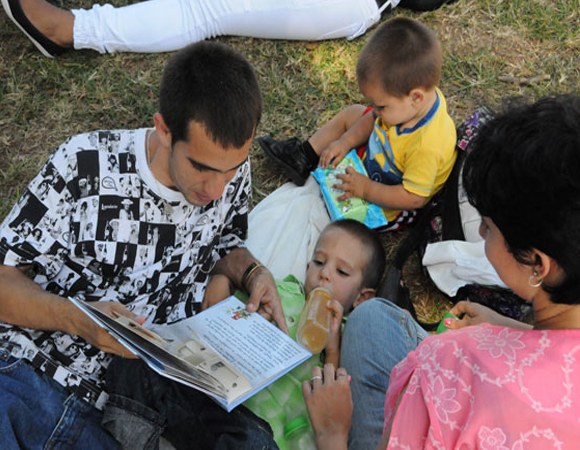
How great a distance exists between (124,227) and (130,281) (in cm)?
23

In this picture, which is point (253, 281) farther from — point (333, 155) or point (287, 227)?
point (333, 155)

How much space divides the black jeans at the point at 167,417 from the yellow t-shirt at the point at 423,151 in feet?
5.07

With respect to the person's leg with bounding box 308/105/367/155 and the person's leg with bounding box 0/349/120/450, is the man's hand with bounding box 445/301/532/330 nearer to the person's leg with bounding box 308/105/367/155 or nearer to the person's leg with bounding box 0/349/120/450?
the person's leg with bounding box 0/349/120/450

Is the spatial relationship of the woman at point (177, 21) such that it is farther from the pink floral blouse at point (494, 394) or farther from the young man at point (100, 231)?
the pink floral blouse at point (494, 394)

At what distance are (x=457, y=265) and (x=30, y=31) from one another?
10.1 ft

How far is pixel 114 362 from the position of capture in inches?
75.2

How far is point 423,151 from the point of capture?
2.77 metres

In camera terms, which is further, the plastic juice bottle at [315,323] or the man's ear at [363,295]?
the man's ear at [363,295]

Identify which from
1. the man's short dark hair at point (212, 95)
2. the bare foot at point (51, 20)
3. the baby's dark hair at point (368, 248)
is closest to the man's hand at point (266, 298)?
the baby's dark hair at point (368, 248)

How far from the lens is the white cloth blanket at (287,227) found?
2.84 m

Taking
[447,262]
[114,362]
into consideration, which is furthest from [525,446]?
[447,262]

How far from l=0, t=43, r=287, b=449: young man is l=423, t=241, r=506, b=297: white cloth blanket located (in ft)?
4.28

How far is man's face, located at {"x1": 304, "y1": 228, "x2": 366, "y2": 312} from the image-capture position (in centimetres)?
260

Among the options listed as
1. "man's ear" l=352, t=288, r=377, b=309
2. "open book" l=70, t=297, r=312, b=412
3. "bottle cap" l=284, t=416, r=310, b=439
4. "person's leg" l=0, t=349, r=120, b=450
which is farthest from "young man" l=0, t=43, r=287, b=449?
"man's ear" l=352, t=288, r=377, b=309
